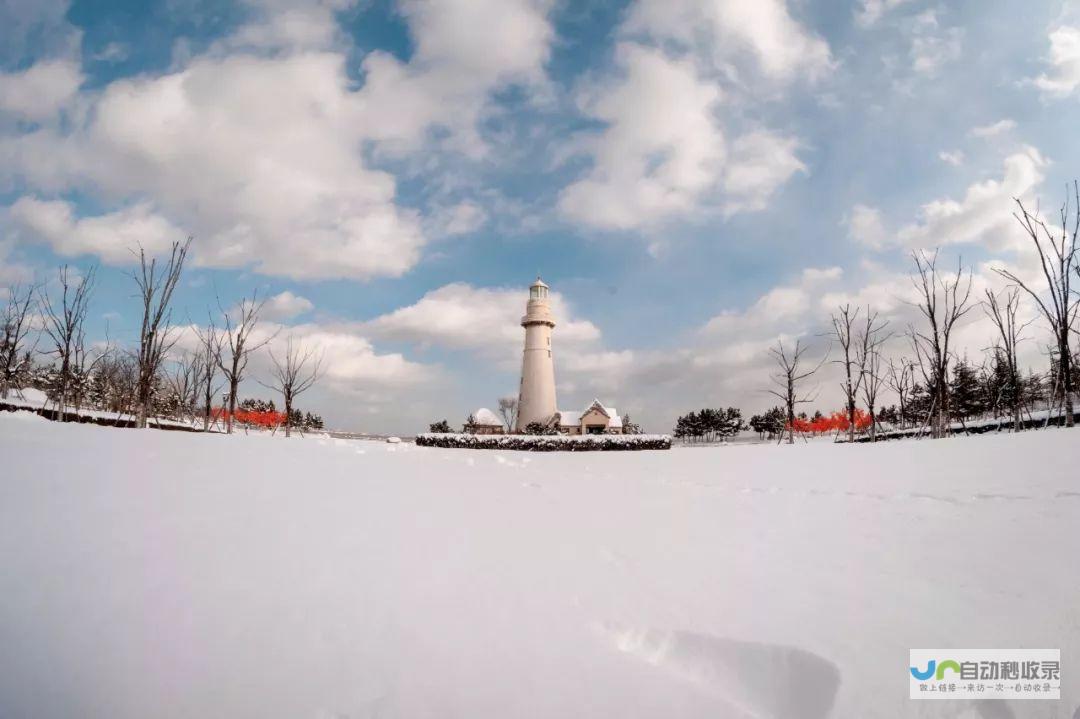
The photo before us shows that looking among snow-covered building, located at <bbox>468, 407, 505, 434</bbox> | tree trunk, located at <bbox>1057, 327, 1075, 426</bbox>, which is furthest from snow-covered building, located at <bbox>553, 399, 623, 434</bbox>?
tree trunk, located at <bbox>1057, 327, 1075, 426</bbox>

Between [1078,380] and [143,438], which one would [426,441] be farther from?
[1078,380]

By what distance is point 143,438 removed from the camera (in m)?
6.48

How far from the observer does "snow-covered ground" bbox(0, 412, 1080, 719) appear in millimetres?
1977

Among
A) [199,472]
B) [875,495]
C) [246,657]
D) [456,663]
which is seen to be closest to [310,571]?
[246,657]

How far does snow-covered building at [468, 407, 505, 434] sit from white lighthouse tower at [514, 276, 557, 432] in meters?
7.85

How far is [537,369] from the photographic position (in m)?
29.4

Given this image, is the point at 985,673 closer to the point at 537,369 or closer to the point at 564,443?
the point at 564,443

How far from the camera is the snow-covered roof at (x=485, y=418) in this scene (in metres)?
37.6

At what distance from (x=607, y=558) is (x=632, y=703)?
1.29 metres

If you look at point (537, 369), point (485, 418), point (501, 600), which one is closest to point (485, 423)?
point (485, 418)

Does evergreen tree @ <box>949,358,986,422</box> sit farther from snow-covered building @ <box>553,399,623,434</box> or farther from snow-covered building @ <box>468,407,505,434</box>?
snow-covered building @ <box>468,407,505,434</box>

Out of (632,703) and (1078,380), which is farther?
(1078,380)

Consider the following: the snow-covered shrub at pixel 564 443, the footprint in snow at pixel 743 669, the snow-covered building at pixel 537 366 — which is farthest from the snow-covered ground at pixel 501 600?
the snow-covered building at pixel 537 366

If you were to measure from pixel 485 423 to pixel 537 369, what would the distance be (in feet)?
32.0
